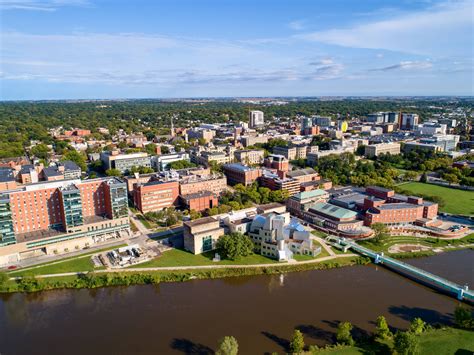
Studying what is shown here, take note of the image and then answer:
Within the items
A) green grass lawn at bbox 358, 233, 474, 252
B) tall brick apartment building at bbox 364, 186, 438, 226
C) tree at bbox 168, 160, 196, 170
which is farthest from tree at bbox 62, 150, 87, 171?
green grass lawn at bbox 358, 233, 474, 252

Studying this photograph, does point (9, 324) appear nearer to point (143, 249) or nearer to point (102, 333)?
point (102, 333)

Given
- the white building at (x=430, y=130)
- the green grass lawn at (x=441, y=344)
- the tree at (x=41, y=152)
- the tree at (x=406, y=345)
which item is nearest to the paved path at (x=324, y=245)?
the green grass lawn at (x=441, y=344)

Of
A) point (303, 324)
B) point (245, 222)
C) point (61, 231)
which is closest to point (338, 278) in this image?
point (303, 324)

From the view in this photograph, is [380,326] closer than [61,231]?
Yes

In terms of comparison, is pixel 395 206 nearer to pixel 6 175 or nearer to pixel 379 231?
pixel 379 231

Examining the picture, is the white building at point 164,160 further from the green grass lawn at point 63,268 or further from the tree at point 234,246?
the tree at point 234,246

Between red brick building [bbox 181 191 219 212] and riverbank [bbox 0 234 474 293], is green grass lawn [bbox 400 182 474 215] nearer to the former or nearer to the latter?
riverbank [bbox 0 234 474 293]
